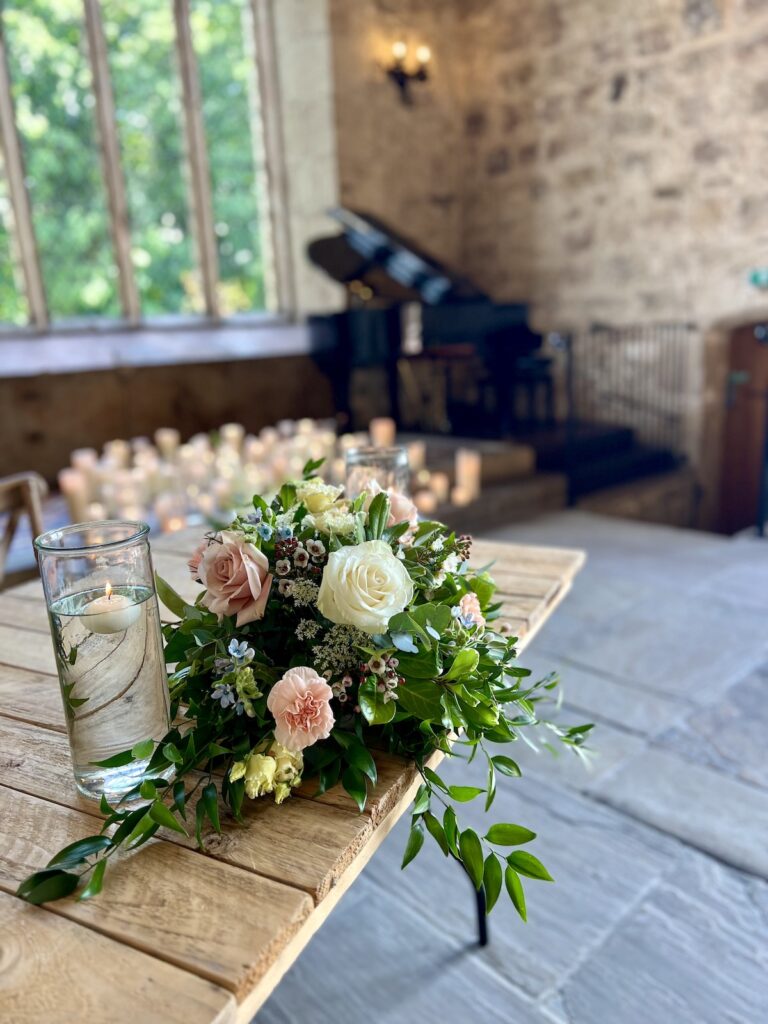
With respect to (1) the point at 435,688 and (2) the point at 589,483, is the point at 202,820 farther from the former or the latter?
(2) the point at 589,483

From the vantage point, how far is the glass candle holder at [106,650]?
28.5 inches

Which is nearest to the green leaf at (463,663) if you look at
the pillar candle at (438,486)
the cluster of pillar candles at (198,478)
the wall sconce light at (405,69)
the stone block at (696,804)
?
the stone block at (696,804)

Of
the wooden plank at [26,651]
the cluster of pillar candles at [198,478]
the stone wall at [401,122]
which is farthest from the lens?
the stone wall at [401,122]

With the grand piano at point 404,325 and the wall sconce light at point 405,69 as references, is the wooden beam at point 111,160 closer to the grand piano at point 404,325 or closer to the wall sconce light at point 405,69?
the grand piano at point 404,325

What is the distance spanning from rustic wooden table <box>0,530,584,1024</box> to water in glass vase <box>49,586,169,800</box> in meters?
0.05

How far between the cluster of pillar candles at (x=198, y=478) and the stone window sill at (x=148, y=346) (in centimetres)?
107

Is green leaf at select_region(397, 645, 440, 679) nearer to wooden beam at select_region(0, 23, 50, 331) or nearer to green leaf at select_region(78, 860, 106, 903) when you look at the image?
green leaf at select_region(78, 860, 106, 903)

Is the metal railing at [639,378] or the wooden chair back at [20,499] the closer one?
the wooden chair back at [20,499]

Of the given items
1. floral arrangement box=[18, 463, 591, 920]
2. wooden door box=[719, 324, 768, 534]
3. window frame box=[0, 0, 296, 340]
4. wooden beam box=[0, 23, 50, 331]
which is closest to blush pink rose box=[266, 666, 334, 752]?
floral arrangement box=[18, 463, 591, 920]

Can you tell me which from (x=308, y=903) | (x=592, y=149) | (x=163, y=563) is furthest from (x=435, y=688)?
(x=592, y=149)

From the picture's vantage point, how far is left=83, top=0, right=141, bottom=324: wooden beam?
499 cm

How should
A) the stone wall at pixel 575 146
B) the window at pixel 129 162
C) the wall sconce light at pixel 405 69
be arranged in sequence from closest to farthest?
the window at pixel 129 162
the stone wall at pixel 575 146
the wall sconce light at pixel 405 69

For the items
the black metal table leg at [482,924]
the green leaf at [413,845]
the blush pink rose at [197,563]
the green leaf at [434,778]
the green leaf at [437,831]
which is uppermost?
the blush pink rose at [197,563]

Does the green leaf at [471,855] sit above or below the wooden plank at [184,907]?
below
